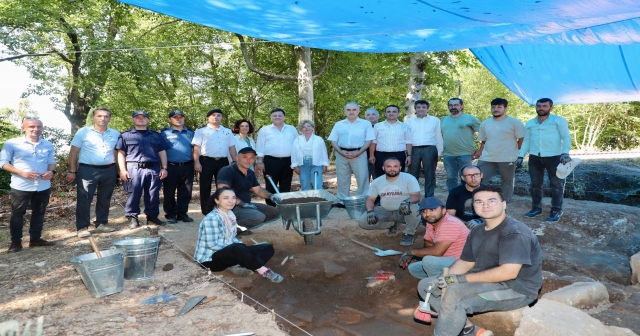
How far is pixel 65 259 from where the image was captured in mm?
3980

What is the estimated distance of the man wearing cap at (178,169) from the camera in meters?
5.23

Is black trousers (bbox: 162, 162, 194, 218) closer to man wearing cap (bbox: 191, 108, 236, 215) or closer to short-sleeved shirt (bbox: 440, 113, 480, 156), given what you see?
man wearing cap (bbox: 191, 108, 236, 215)

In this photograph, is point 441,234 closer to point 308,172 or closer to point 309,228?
point 309,228

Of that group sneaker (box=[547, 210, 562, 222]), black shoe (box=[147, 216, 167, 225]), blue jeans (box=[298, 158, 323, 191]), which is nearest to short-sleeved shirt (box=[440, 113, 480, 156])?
sneaker (box=[547, 210, 562, 222])

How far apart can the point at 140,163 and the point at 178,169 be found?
0.47 metres

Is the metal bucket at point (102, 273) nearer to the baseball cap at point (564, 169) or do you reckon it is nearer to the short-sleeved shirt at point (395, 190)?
the short-sleeved shirt at point (395, 190)

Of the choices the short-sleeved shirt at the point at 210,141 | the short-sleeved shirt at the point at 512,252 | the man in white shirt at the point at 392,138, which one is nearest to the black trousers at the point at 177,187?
the short-sleeved shirt at the point at 210,141

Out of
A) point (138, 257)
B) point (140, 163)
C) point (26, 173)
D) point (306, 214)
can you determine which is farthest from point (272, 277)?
point (26, 173)

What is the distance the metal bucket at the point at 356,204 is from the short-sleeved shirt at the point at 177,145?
6.88 feet

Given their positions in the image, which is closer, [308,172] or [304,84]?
[308,172]

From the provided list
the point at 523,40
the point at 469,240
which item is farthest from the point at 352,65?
the point at 469,240

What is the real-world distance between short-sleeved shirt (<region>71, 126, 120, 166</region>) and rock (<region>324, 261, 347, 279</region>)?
9.32 feet

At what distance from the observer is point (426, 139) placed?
5609 millimetres

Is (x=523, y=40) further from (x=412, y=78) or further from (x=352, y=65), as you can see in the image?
(x=352, y=65)
